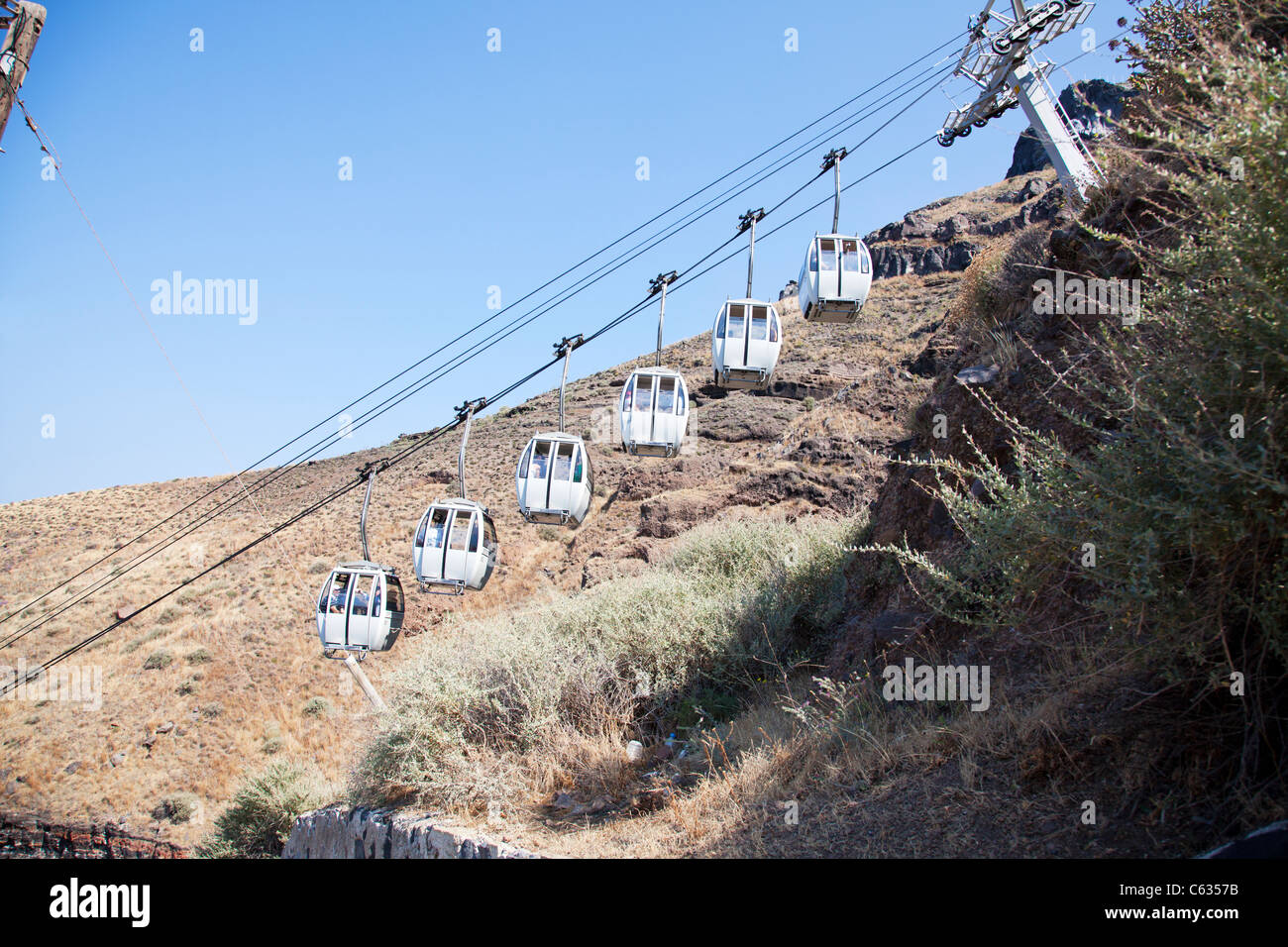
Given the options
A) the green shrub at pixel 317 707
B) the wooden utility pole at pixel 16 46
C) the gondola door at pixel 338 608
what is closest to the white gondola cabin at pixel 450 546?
the gondola door at pixel 338 608

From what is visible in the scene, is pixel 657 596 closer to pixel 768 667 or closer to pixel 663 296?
pixel 768 667

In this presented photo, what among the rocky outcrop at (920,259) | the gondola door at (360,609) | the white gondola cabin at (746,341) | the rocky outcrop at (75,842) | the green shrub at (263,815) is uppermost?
the rocky outcrop at (920,259)

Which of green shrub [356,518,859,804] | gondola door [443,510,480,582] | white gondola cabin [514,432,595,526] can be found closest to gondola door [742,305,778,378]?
white gondola cabin [514,432,595,526]

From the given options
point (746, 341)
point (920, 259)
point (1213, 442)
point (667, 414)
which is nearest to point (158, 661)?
point (667, 414)

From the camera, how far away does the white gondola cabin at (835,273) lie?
26.1 feet

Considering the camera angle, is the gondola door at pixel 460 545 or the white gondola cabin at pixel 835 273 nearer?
the white gondola cabin at pixel 835 273

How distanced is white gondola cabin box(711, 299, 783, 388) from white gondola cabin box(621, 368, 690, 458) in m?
0.46

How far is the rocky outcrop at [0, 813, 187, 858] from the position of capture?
57.5 feet

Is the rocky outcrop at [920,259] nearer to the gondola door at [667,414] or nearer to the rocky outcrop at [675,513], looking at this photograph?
the rocky outcrop at [675,513]

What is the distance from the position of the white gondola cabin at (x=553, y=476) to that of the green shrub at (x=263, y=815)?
11.3m

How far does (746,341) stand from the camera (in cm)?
790

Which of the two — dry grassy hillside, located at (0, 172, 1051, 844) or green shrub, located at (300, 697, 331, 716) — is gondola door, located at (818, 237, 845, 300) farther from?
green shrub, located at (300, 697, 331, 716)

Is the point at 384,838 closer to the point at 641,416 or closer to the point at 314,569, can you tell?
the point at 641,416
